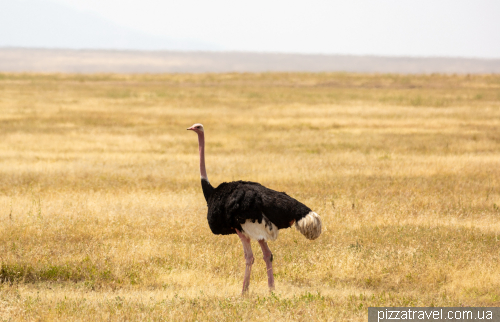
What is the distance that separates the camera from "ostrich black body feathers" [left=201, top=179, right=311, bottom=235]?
25.3 feet

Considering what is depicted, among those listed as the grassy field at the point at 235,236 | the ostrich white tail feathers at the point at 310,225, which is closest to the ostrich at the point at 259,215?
the ostrich white tail feathers at the point at 310,225

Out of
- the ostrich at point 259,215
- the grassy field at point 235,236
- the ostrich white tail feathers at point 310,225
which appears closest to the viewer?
the ostrich white tail feathers at point 310,225

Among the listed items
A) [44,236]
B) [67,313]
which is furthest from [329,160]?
[67,313]

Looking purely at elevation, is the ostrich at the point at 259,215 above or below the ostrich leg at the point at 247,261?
above

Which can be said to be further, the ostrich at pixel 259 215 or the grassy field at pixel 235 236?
the grassy field at pixel 235 236

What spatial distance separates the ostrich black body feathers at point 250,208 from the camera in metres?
7.72

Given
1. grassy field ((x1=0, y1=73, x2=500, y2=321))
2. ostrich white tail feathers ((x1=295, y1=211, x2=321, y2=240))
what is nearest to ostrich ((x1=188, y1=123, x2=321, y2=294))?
ostrich white tail feathers ((x1=295, y1=211, x2=321, y2=240))

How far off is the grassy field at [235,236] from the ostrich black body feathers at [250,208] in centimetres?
95

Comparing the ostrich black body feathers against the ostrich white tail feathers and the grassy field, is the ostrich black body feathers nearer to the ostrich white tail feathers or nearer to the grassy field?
the ostrich white tail feathers

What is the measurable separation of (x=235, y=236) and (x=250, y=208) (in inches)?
135

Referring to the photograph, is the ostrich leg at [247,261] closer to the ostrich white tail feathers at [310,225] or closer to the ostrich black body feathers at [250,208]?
the ostrich black body feathers at [250,208]

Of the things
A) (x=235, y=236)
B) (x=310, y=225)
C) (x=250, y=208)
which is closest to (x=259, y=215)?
(x=250, y=208)

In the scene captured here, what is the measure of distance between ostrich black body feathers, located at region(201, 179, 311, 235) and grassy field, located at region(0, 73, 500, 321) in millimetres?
952

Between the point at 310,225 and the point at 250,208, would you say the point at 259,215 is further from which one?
the point at 310,225
